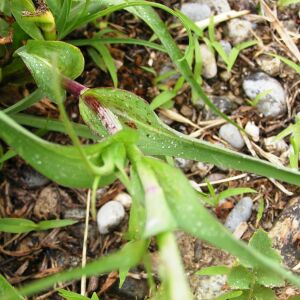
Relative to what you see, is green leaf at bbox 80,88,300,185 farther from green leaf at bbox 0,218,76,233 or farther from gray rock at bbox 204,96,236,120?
gray rock at bbox 204,96,236,120

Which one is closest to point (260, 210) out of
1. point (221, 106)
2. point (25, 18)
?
point (221, 106)

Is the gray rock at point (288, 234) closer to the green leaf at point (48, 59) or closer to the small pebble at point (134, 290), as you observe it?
the small pebble at point (134, 290)

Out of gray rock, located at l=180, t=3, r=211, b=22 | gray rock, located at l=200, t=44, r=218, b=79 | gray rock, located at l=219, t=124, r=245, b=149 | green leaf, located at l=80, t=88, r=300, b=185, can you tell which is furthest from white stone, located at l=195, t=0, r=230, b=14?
green leaf, located at l=80, t=88, r=300, b=185

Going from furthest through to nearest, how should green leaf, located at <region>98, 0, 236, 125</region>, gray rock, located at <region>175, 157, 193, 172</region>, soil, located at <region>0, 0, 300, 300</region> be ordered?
gray rock, located at <region>175, 157, 193, 172</region> → soil, located at <region>0, 0, 300, 300</region> → green leaf, located at <region>98, 0, 236, 125</region>

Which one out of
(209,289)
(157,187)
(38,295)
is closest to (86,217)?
(38,295)

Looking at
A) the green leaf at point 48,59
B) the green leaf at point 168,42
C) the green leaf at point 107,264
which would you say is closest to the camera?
the green leaf at point 107,264

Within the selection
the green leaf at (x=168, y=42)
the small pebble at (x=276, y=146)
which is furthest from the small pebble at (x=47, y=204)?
the small pebble at (x=276, y=146)

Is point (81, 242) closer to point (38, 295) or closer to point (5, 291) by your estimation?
point (38, 295)
